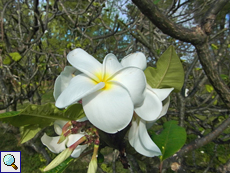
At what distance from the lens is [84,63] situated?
1.55 ft

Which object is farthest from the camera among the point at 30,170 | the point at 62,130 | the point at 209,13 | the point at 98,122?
the point at 30,170

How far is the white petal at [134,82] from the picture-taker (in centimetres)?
42

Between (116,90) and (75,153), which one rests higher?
(116,90)

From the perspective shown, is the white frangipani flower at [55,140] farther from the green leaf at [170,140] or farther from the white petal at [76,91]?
the green leaf at [170,140]

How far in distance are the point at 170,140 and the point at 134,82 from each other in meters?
0.41

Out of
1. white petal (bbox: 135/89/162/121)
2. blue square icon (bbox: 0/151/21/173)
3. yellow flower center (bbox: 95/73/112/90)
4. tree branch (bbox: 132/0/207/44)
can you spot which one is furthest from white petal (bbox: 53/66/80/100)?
blue square icon (bbox: 0/151/21/173)

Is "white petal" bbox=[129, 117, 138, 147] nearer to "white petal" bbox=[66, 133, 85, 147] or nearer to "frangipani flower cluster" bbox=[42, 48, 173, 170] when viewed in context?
"frangipani flower cluster" bbox=[42, 48, 173, 170]

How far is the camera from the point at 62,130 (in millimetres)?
537

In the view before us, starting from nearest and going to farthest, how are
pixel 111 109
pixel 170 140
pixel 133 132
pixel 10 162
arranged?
pixel 111 109
pixel 133 132
pixel 170 140
pixel 10 162

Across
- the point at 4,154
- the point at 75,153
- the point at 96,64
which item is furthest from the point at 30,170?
the point at 96,64

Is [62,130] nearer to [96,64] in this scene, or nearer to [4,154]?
[96,64]

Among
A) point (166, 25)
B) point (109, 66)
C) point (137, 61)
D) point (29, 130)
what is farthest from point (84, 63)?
point (166, 25)

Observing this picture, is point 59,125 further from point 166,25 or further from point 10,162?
point 10,162

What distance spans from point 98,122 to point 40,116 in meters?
0.16
